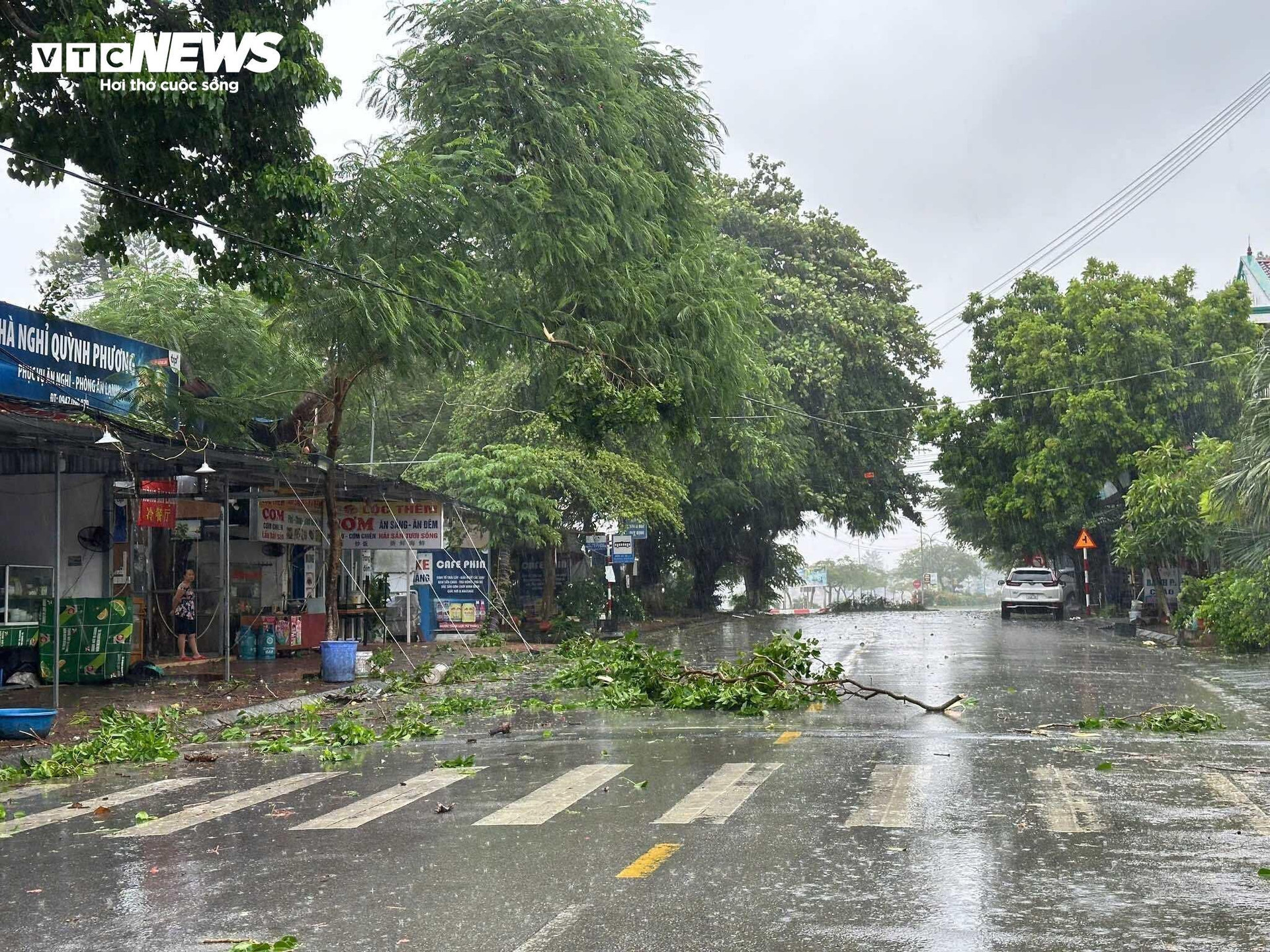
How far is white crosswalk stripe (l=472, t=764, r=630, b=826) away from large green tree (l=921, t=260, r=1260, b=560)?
3111cm

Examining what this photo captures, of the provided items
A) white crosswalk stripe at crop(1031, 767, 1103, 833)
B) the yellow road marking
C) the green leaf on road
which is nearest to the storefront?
the green leaf on road

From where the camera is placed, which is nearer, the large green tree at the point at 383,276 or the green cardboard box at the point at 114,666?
the large green tree at the point at 383,276

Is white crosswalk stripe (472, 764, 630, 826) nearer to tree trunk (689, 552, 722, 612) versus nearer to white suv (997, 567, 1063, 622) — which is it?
white suv (997, 567, 1063, 622)

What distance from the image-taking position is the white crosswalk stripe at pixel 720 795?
8.98m

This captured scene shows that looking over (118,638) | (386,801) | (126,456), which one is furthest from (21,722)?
(118,638)

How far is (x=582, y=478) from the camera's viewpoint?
3559 cm

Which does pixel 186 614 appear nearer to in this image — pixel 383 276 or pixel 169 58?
pixel 383 276

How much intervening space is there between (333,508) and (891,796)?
15.8 meters

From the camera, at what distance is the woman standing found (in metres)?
24.5

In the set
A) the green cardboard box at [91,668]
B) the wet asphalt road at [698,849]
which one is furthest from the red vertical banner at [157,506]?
the wet asphalt road at [698,849]

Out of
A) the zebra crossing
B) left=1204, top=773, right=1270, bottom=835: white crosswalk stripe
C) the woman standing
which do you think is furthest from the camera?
the woman standing

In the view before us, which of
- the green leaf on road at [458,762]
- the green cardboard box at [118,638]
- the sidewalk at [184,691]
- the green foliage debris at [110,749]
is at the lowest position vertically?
the green leaf on road at [458,762]

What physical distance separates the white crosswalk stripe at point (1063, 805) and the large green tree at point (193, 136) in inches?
392

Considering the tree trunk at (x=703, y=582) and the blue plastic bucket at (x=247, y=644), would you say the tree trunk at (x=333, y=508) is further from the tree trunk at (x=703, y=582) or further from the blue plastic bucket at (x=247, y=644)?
the tree trunk at (x=703, y=582)
